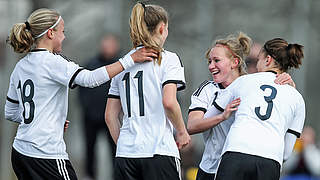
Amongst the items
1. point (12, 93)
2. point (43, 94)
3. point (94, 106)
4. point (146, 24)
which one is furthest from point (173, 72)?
point (94, 106)

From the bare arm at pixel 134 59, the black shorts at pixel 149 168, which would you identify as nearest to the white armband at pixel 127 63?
the bare arm at pixel 134 59

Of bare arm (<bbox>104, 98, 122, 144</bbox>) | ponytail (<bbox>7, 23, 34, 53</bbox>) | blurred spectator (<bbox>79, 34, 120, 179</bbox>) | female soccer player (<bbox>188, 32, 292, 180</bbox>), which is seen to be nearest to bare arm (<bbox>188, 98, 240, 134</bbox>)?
female soccer player (<bbox>188, 32, 292, 180</bbox>)

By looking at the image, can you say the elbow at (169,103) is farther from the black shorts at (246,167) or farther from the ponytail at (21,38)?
the ponytail at (21,38)

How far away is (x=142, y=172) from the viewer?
19.8ft

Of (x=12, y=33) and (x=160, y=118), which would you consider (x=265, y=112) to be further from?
(x=12, y=33)

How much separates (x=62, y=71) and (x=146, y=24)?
0.71 m

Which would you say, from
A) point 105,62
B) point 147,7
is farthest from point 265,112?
point 105,62

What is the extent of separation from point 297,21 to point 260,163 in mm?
10699

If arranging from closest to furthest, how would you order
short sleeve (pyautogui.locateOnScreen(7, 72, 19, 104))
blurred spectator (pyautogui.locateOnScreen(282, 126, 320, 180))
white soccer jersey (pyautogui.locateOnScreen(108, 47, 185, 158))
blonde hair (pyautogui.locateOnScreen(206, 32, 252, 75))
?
white soccer jersey (pyautogui.locateOnScreen(108, 47, 185, 158)) < short sleeve (pyautogui.locateOnScreen(7, 72, 19, 104)) < blonde hair (pyautogui.locateOnScreen(206, 32, 252, 75)) < blurred spectator (pyautogui.locateOnScreen(282, 126, 320, 180))

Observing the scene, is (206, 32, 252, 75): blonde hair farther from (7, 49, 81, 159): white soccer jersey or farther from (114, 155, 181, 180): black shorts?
(7, 49, 81, 159): white soccer jersey

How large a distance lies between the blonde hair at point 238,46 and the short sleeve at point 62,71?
1.19 meters

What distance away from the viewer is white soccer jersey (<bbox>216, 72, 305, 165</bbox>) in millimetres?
5992

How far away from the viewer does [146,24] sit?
611 centimetres

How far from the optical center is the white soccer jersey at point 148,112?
6047 millimetres
